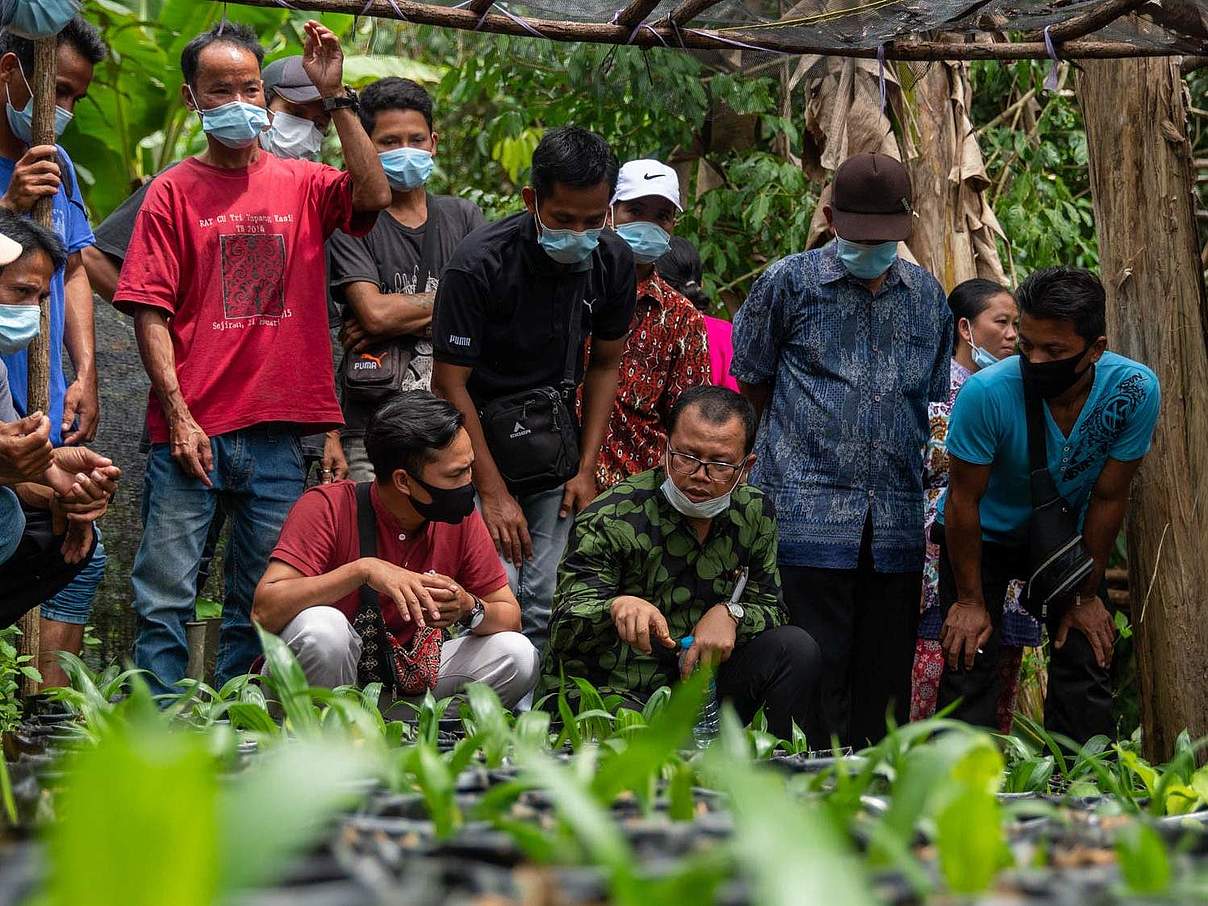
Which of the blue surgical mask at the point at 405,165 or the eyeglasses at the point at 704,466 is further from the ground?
the blue surgical mask at the point at 405,165

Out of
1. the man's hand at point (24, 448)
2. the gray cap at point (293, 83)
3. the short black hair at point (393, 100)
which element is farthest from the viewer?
the gray cap at point (293, 83)

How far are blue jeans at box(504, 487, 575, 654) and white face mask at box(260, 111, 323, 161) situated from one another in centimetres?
143

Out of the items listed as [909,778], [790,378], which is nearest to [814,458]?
[790,378]

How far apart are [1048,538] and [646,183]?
70.7 inches

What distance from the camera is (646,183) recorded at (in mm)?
5164

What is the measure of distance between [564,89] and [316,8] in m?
4.81

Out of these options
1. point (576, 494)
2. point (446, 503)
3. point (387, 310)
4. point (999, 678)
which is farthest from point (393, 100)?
point (999, 678)

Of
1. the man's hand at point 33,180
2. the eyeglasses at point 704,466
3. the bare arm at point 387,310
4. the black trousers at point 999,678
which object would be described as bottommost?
the black trousers at point 999,678

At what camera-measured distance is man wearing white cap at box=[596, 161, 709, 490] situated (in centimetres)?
509

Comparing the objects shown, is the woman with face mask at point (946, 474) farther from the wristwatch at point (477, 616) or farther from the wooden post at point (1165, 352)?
the wristwatch at point (477, 616)

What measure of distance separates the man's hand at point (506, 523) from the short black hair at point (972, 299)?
71.4 inches

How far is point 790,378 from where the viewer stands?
15.5 ft

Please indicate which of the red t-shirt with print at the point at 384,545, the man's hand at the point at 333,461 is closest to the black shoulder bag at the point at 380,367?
the man's hand at the point at 333,461

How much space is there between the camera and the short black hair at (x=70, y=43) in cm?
434
